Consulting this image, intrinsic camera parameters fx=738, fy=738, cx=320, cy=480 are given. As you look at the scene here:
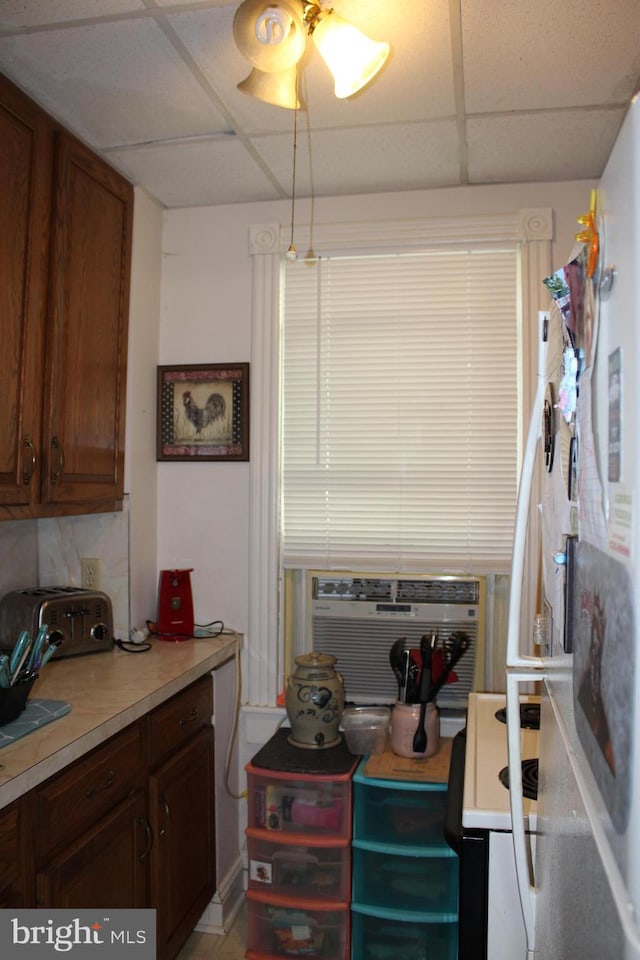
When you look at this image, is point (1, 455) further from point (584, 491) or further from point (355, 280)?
point (584, 491)

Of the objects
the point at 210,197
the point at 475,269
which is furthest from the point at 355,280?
the point at 210,197

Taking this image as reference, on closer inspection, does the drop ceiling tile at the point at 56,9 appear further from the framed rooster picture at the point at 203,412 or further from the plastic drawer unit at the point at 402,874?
the plastic drawer unit at the point at 402,874

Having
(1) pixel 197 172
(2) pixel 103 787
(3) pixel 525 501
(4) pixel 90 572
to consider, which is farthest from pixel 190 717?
(1) pixel 197 172

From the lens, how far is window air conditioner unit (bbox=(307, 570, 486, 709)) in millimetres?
2492

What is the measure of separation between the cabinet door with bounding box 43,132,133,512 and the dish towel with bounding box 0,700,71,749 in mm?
553

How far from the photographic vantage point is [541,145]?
223 cm

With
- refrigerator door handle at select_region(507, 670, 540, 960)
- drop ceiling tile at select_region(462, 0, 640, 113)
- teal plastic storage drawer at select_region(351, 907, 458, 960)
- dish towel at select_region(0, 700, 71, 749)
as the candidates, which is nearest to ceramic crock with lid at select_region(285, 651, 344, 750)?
teal plastic storage drawer at select_region(351, 907, 458, 960)

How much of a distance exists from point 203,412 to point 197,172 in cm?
81

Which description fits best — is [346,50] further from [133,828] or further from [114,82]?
[133,828]

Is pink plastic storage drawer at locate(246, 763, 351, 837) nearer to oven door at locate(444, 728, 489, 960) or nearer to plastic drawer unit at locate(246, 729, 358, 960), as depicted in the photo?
plastic drawer unit at locate(246, 729, 358, 960)

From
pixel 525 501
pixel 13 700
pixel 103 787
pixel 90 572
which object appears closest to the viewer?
pixel 525 501

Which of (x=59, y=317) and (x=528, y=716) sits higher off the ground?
(x=59, y=317)

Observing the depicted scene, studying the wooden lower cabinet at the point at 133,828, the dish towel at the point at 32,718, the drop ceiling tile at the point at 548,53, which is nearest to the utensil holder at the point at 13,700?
the dish towel at the point at 32,718

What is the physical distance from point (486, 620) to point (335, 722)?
621 mm
